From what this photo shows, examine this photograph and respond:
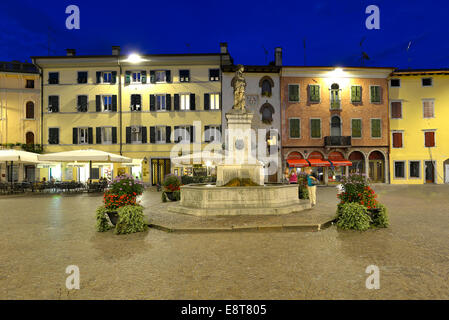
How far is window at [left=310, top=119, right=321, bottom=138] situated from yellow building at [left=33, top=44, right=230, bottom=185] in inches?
385

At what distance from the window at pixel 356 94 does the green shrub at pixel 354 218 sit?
2504cm

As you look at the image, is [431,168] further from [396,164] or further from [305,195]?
[305,195]

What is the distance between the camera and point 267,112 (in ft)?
96.2

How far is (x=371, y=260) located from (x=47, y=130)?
31.9 meters

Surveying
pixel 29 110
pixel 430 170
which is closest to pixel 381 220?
pixel 430 170

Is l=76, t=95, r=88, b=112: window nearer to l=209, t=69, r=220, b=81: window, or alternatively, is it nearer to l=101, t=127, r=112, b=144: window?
l=101, t=127, r=112, b=144: window

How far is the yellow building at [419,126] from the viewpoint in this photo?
28.9m

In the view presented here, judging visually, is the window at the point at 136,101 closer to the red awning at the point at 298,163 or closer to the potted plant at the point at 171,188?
the red awning at the point at 298,163

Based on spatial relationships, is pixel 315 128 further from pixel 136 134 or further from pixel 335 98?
pixel 136 134

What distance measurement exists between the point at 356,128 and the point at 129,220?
91.6 ft

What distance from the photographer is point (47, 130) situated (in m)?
28.7

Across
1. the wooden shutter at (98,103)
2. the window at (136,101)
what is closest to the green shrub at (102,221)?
the window at (136,101)

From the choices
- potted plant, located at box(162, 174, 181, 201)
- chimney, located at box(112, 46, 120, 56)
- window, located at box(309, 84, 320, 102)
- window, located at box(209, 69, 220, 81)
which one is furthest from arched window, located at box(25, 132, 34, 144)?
window, located at box(309, 84, 320, 102)
